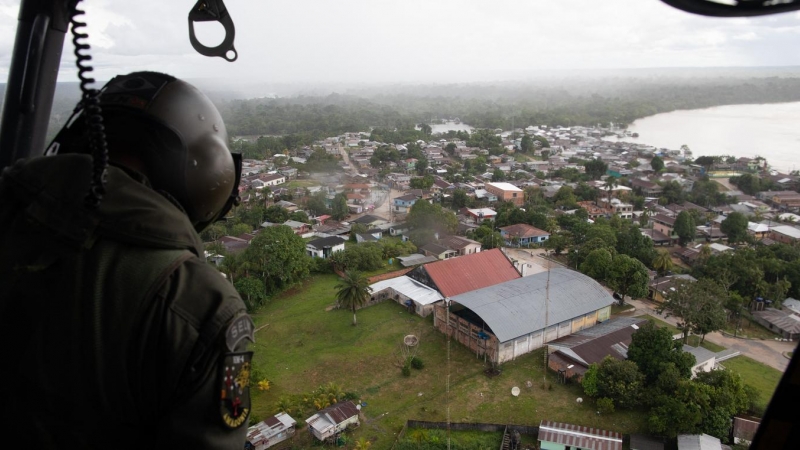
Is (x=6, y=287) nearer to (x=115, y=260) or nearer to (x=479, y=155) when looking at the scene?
(x=115, y=260)

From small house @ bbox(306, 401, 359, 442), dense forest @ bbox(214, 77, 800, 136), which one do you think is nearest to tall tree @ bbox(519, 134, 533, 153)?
dense forest @ bbox(214, 77, 800, 136)

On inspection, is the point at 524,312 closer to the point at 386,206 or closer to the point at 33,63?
the point at 33,63

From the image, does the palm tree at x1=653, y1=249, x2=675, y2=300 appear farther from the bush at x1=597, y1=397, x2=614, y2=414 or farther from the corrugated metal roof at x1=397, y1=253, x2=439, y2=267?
the bush at x1=597, y1=397, x2=614, y2=414

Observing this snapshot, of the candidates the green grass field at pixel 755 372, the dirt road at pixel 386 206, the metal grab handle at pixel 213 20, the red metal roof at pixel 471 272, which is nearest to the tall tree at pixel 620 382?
the green grass field at pixel 755 372

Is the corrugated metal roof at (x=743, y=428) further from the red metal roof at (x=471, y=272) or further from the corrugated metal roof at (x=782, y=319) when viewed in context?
the red metal roof at (x=471, y=272)

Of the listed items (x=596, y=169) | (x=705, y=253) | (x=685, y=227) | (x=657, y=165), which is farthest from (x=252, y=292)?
(x=657, y=165)

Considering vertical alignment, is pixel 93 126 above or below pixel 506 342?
above
